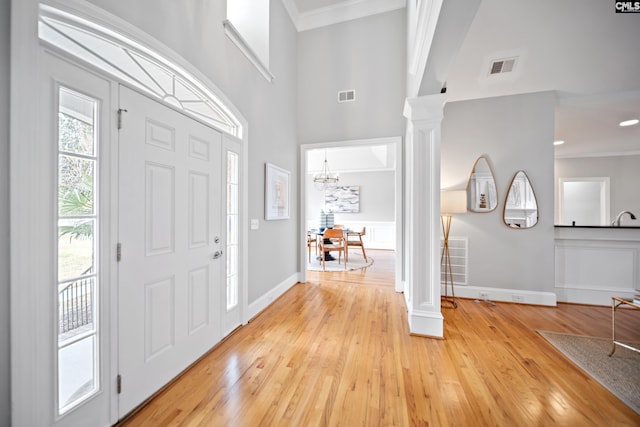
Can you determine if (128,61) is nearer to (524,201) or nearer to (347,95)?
(347,95)

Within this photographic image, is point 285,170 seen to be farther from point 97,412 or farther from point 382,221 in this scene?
point 382,221

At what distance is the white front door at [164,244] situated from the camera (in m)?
1.47

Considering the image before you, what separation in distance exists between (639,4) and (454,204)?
2082 millimetres

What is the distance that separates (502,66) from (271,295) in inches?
155

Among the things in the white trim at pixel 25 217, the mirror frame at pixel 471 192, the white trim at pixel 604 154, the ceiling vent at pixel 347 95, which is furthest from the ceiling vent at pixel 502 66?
the white trim at pixel 604 154

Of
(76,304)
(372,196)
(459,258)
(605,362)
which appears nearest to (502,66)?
(459,258)

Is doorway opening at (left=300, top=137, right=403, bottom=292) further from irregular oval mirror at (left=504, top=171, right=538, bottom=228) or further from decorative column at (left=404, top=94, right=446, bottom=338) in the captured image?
decorative column at (left=404, top=94, right=446, bottom=338)

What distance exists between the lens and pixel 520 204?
3.25 m

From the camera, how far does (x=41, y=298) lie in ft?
3.55

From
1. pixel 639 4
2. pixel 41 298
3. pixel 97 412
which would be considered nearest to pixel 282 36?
pixel 639 4

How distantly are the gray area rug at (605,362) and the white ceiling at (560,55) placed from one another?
2846 mm

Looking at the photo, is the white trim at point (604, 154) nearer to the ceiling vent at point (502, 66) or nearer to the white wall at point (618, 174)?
the white wall at point (618, 174)

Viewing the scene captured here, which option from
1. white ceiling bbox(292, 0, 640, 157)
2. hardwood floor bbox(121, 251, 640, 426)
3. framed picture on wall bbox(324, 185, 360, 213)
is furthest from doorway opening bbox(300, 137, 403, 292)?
hardwood floor bbox(121, 251, 640, 426)

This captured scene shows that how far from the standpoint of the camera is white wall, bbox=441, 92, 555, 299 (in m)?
3.18
